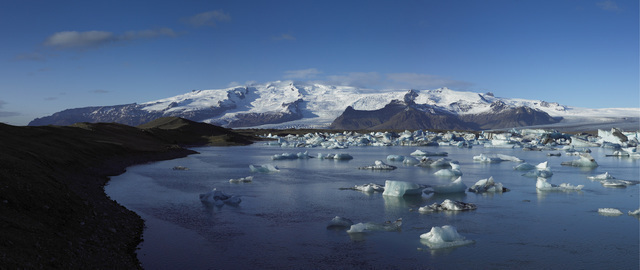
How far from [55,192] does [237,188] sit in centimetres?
755

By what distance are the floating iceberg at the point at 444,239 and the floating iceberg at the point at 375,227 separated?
1.11 metres

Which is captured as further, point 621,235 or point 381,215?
point 381,215

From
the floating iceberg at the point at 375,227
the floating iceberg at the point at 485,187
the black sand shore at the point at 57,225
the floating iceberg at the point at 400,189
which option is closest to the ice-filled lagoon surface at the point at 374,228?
the floating iceberg at the point at 375,227

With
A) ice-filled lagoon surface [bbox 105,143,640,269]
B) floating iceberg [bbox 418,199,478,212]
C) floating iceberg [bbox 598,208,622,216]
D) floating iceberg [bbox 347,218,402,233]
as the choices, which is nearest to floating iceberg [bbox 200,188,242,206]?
ice-filled lagoon surface [bbox 105,143,640,269]

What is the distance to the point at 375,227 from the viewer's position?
1055 centimetres

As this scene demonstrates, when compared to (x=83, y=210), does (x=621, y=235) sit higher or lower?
lower

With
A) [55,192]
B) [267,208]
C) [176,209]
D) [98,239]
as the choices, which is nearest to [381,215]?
[267,208]

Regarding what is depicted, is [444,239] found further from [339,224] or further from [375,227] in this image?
[339,224]

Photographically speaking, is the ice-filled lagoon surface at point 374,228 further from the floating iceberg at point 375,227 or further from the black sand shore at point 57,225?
the black sand shore at point 57,225

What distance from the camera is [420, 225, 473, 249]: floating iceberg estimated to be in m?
9.28

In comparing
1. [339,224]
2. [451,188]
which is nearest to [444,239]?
[339,224]

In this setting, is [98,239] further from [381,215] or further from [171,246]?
[381,215]

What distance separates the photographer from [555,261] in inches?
333

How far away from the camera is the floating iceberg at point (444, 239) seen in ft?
30.5
